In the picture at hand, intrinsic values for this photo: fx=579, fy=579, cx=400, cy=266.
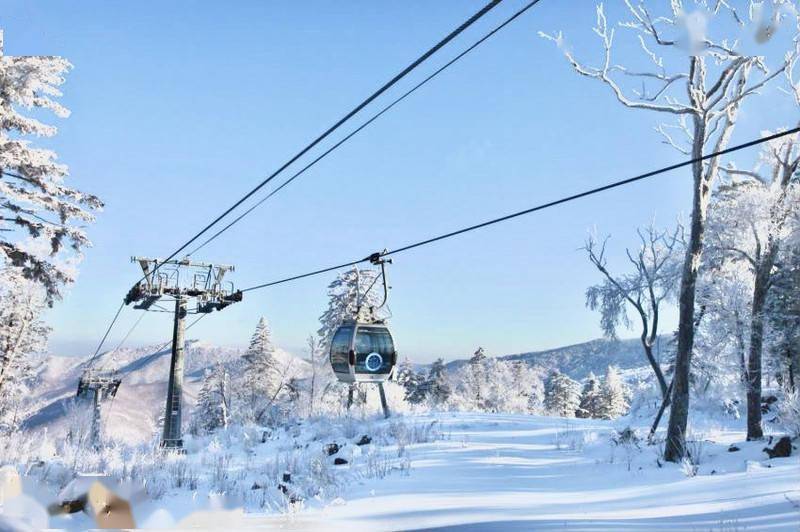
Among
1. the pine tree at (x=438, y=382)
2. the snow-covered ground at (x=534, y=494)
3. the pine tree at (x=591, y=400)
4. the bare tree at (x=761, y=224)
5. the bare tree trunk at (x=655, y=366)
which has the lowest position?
the pine tree at (x=591, y=400)

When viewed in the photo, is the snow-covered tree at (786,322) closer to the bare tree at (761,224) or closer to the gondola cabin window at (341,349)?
the bare tree at (761,224)

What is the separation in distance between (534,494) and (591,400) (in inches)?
2600

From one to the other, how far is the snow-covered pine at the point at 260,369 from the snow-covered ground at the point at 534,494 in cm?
3438

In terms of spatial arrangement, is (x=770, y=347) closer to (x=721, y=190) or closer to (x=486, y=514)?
(x=721, y=190)

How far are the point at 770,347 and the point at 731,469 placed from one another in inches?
817

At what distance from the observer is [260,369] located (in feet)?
158

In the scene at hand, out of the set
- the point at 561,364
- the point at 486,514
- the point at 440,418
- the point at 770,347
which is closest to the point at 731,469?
the point at 486,514

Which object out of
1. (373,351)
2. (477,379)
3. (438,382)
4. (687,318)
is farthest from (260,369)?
(373,351)

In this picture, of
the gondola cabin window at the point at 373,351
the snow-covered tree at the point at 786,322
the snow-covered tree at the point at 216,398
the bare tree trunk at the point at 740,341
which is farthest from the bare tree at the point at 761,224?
the snow-covered tree at the point at 216,398

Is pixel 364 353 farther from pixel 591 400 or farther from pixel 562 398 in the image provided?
pixel 591 400

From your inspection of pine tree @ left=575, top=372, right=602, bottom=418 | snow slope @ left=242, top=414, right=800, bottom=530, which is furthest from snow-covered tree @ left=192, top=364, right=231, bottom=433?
snow slope @ left=242, top=414, right=800, bottom=530

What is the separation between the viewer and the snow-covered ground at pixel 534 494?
7.04 metres

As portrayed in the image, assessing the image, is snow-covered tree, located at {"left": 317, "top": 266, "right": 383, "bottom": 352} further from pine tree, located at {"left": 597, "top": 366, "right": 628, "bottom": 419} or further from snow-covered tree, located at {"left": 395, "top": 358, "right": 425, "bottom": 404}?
pine tree, located at {"left": 597, "top": 366, "right": 628, "bottom": 419}

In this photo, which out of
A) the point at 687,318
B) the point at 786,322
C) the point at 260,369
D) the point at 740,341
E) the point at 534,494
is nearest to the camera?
the point at 534,494
